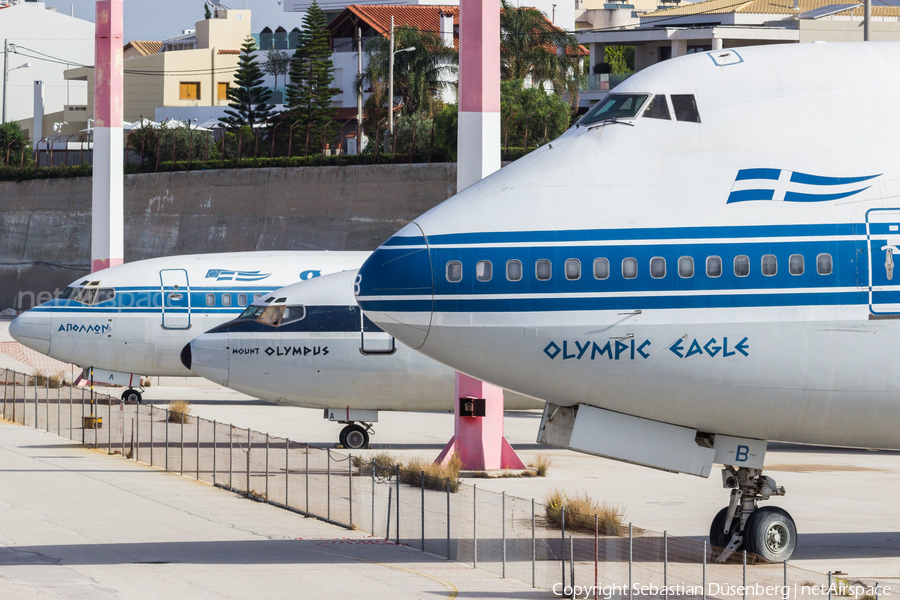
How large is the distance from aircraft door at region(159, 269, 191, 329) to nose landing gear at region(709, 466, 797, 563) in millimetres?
23769

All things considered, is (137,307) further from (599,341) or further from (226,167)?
(226,167)

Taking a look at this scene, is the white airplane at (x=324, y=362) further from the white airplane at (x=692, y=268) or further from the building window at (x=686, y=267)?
the building window at (x=686, y=267)

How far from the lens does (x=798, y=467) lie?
2881 centimetres

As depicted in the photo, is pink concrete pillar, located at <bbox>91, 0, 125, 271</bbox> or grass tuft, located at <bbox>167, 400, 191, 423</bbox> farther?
pink concrete pillar, located at <bbox>91, 0, 125, 271</bbox>

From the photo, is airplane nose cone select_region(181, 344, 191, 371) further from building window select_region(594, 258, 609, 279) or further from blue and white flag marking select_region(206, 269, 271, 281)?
building window select_region(594, 258, 609, 279)

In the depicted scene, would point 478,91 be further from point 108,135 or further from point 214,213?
point 214,213

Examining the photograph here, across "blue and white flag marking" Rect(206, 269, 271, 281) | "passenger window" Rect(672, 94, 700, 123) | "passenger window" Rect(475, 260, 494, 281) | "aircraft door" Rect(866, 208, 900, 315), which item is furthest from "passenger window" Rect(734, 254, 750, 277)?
"blue and white flag marking" Rect(206, 269, 271, 281)

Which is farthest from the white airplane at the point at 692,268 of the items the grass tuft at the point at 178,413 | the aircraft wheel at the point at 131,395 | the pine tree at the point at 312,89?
the pine tree at the point at 312,89

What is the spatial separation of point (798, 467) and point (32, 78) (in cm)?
12996

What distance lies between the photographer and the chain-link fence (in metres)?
14.8

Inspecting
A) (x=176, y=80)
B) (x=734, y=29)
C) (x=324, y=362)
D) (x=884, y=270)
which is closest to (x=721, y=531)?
(x=884, y=270)

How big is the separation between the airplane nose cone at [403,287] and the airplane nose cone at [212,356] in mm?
14288

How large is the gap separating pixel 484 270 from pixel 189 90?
11677 centimetres

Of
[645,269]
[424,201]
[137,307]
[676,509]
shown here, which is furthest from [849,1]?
[645,269]
